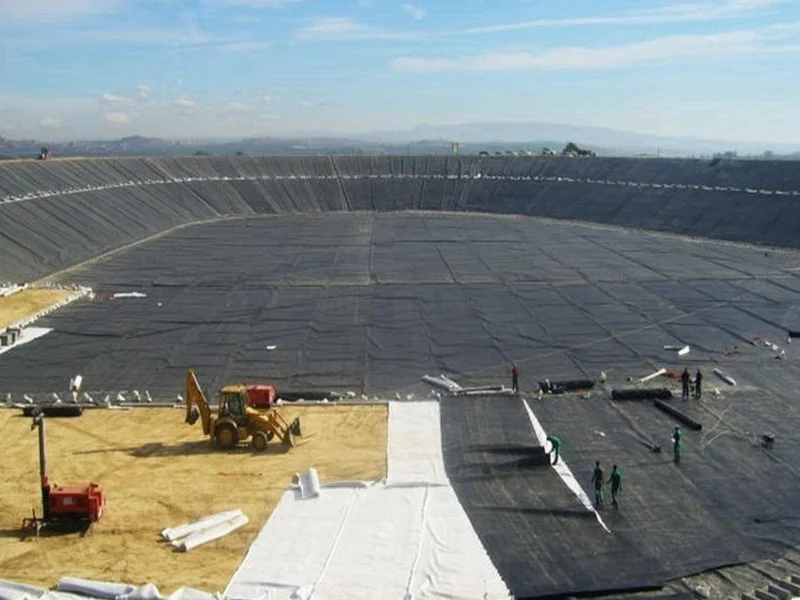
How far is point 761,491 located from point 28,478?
12.8m

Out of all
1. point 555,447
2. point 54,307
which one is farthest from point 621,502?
point 54,307

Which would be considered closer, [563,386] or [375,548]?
[375,548]

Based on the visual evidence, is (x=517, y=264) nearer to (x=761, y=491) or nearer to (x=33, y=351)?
(x=33, y=351)

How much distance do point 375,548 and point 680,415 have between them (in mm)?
8387

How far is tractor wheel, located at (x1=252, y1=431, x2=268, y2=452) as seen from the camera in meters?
16.5

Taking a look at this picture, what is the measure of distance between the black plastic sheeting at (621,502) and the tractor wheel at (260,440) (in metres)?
3.60

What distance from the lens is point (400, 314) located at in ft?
92.9

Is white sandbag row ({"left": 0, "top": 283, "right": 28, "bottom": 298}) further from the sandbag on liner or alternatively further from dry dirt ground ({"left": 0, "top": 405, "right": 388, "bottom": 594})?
the sandbag on liner

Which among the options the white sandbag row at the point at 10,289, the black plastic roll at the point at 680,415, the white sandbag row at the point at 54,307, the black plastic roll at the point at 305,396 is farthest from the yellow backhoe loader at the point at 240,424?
the white sandbag row at the point at 10,289

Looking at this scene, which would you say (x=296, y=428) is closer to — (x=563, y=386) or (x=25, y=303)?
(x=563, y=386)

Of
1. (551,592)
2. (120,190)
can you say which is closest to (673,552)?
(551,592)

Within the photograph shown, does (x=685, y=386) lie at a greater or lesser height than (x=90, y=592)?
greater

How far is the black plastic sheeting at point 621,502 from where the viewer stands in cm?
1133

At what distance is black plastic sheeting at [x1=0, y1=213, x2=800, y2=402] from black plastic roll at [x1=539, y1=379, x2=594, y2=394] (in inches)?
21.3
